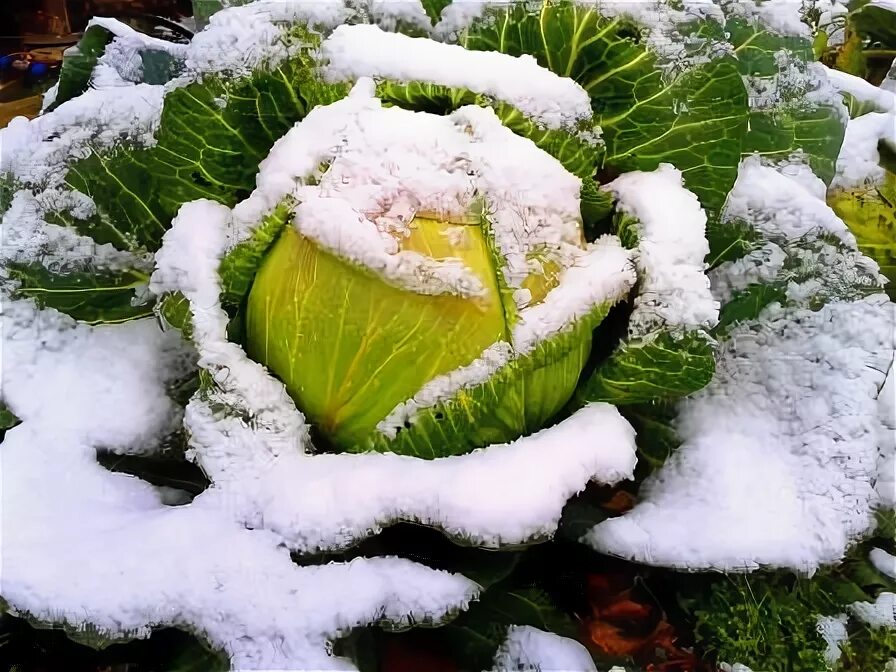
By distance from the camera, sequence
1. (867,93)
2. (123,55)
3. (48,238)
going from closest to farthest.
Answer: (48,238)
(123,55)
(867,93)

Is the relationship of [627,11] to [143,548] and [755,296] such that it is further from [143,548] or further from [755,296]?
[143,548]

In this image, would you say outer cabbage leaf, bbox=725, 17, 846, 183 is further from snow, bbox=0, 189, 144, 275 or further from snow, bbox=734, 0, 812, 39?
snow, bbox=0, 189, 144, 275

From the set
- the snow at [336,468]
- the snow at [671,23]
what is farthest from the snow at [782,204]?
the snow at [336,468]

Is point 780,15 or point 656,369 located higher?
point 780,15

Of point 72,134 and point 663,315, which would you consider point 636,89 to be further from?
point 72,134

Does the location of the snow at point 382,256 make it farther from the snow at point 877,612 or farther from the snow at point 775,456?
the snow at point 877,612

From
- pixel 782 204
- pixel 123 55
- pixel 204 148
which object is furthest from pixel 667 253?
pixel 123 55
